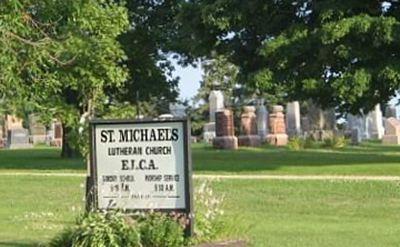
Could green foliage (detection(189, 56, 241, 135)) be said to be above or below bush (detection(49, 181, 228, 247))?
above

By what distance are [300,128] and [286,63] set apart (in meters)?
31.5

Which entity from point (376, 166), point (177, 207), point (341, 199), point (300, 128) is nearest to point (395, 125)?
point (300, 128)

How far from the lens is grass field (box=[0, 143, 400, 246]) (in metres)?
12.4

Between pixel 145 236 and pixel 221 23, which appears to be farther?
pixel 221 23

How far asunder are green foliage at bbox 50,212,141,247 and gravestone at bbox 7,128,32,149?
50.9m

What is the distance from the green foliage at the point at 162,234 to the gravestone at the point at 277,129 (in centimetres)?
4014

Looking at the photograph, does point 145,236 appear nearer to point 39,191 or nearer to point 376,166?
point 39,191

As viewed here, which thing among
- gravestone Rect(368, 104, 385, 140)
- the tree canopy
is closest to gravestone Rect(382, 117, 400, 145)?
gravestone Rect(368, 104, 385, 140)

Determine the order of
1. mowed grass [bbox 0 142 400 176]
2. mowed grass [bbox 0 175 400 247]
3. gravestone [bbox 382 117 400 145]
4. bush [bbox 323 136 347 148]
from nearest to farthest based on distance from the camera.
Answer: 1. mowed grass [bbox 0 175 400 247]
2. mowed grass [bbox 0 142 400 176]
3. bush [bbox 323 136 347 148]
4. gravestone [bbox 382 117 400 145]

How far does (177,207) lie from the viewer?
29.5ft

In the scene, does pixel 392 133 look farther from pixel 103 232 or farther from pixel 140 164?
pixel 103 232

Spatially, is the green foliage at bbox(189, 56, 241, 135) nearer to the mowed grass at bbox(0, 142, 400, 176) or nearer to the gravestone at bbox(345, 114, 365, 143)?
the gravestone at bbox(345, 114, 365, 143)

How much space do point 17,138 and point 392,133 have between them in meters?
25.5

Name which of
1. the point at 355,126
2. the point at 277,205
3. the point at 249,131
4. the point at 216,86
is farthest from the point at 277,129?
the point at 216,86
